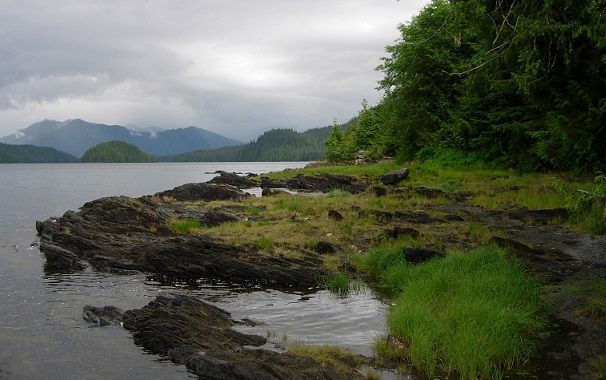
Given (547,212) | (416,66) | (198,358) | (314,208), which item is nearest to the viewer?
(198,358)

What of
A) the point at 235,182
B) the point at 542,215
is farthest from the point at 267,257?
the point at 235,182

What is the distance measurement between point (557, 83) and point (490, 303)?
1588 cm

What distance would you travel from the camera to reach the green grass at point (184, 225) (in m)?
28.1

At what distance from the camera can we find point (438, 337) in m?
10.9

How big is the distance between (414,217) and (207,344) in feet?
55.8

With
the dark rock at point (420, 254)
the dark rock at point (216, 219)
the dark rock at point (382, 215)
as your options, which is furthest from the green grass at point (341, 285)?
the dark rock at point (216, 219)

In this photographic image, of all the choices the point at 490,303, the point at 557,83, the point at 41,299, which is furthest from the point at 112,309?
the point at 557,83

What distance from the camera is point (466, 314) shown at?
38.7 ft

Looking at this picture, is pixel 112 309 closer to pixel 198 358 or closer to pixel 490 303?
pixel 198 358

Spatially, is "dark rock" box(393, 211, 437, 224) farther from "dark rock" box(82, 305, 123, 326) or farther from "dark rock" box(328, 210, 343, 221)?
"dark rock" box(82, 305, 123, 326)

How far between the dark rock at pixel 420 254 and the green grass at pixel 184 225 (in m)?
14.0

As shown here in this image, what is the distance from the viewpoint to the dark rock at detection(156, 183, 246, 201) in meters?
46.9

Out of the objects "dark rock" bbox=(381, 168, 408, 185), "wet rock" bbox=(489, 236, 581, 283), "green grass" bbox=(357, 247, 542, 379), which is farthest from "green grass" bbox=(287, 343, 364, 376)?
"dark rock" bbox=(381, 168, 408, 185)

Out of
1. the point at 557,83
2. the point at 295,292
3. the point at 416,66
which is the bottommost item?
the point at 295,292
